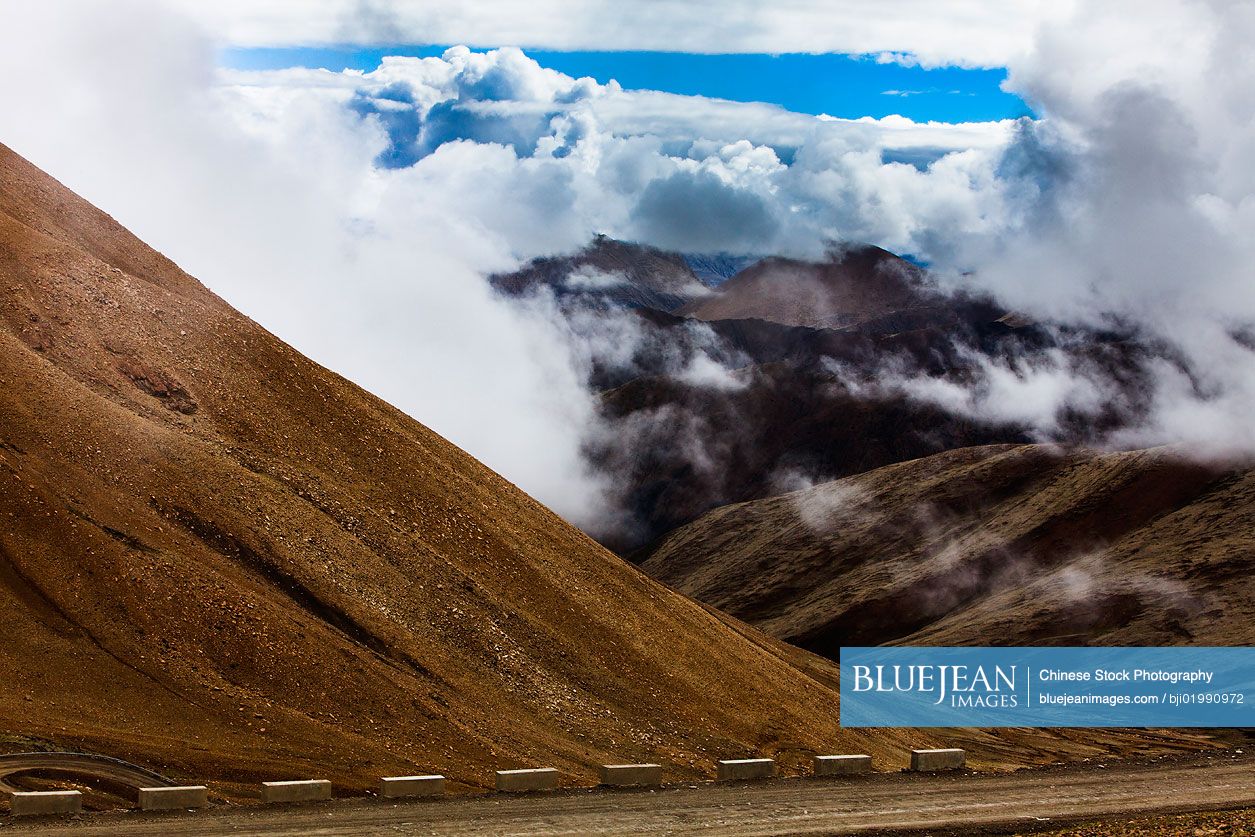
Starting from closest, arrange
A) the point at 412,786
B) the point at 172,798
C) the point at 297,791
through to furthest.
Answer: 1. the point at 172,798
2. the point at 297,791
3. the point at 412,786

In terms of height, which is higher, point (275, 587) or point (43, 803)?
point (275, 587)

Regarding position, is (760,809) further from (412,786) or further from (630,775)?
(412,786)

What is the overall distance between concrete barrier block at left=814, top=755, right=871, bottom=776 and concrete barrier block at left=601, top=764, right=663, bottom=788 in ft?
14.9

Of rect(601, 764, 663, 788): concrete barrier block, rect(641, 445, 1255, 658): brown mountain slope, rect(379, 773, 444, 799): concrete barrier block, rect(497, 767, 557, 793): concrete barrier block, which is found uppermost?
rect(641, 445, 1255, 658): brown mountain slope

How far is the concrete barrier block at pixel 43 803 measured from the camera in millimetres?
20062

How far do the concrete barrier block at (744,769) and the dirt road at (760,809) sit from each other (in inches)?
33.7

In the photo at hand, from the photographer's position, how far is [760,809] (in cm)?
2428

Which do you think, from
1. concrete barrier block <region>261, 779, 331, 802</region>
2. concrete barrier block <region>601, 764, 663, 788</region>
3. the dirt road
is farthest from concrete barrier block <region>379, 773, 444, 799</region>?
concrete barrier block <region>601, 764, 663, 788</region>

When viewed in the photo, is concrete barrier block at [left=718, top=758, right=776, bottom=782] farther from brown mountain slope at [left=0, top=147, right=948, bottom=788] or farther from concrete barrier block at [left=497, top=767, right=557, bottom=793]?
concrete barrier block at [left=497, top=767, right=557, bottom=793]

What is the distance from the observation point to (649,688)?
35062 millimetres

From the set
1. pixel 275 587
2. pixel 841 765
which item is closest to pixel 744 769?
pixel 841 765

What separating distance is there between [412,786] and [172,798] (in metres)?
4.41

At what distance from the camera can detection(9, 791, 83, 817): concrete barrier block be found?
20062mm

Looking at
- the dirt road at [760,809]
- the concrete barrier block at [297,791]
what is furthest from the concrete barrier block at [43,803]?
the concrete barrier block at [297,791]
